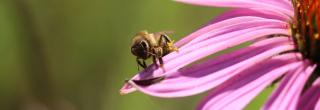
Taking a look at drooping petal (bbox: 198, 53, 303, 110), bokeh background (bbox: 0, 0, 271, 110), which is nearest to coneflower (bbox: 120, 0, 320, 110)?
drooping petal (bbox: 198, 53, 303, 110)

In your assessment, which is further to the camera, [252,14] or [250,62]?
[252,14]

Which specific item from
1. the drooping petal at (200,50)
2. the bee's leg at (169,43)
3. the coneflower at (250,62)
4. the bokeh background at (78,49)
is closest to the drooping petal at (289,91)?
the coneflower at (250,62)

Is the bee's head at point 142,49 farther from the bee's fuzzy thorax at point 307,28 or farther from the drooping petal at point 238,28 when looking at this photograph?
the bee's fuzzy thorax at point 307,28

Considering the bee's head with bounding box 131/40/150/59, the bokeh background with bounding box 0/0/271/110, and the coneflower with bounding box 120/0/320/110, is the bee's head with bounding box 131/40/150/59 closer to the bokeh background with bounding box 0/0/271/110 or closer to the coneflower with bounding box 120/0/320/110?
the coneflower with bounding box 120/0/320/110

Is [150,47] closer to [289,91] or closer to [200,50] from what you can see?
[200,50]

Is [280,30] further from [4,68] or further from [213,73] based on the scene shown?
[4,68]

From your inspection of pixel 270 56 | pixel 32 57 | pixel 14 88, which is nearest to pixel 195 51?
pixel 270 56

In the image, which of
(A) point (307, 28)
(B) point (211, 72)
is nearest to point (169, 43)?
(B) point (211, 72)
